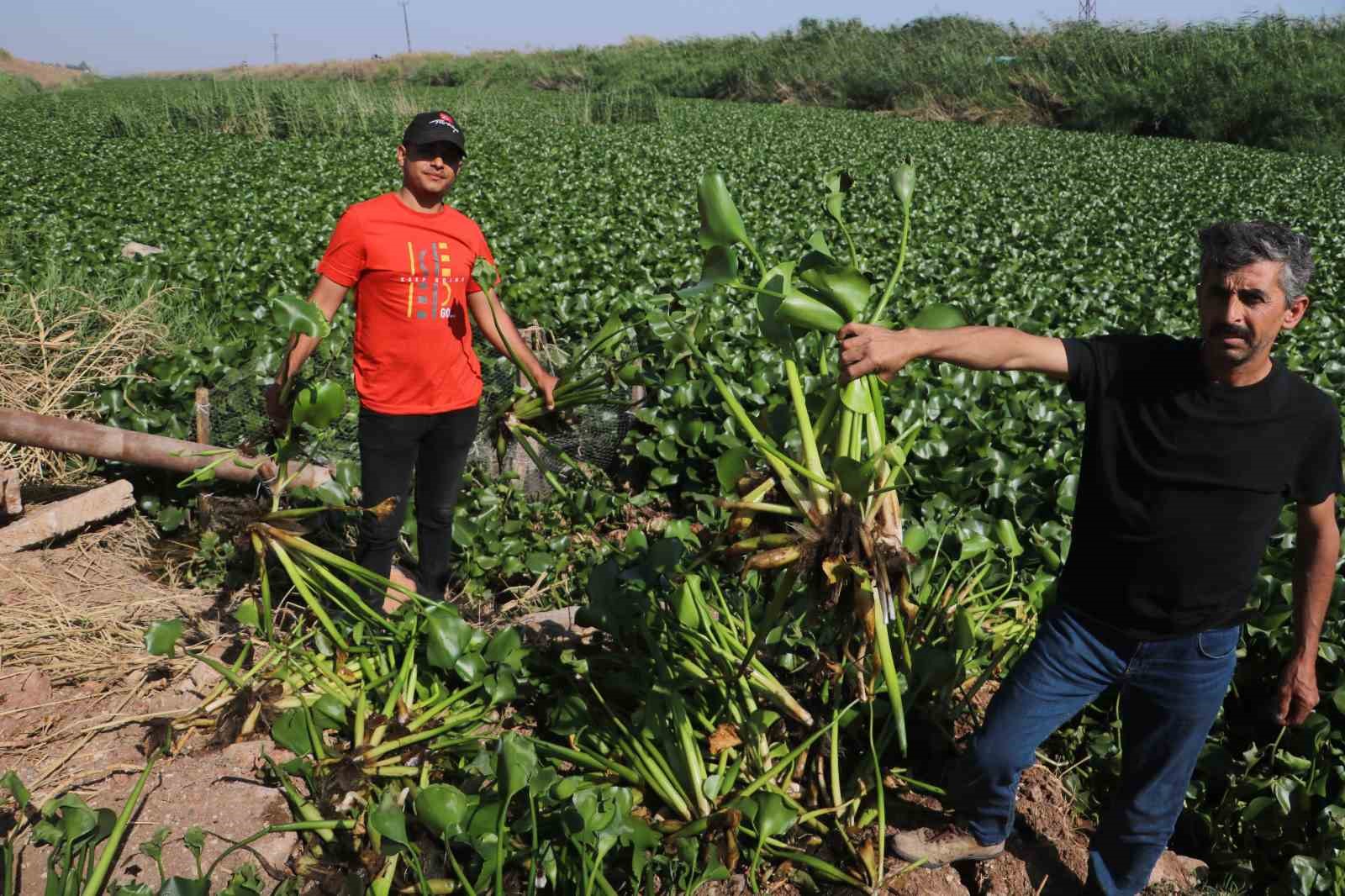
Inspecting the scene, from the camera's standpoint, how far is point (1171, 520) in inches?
75.4

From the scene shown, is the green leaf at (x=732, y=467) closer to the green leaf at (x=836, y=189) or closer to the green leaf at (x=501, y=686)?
the green leaf at (x=836, y=189)

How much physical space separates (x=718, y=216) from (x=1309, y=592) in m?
1.31

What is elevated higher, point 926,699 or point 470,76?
point 470,76

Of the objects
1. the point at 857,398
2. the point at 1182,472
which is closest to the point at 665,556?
the point at 857,398

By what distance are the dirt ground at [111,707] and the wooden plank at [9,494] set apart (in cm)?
21

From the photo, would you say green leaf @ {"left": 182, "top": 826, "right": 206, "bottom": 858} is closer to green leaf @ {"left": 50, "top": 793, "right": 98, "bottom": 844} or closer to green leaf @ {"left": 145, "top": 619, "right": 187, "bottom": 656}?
green leaf @ {"left": 50, "top": 793, "right": 98, "bottom": 844}

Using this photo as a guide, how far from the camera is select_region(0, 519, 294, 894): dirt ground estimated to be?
2203 mm

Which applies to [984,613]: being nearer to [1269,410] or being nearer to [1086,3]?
[1269,410]

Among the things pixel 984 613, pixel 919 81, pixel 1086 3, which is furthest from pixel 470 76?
pixel 984 613

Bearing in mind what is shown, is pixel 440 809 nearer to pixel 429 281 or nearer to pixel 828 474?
pixel 828 474

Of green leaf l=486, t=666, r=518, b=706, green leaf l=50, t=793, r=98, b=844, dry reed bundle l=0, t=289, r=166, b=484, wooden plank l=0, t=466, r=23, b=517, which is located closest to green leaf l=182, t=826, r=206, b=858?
green leaf l=50, t=793, r=98, b=844

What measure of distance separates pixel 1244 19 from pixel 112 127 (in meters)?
24.5

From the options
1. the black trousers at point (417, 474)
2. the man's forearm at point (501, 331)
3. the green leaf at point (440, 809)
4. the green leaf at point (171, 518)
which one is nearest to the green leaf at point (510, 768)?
the green leaf at point (440, 809)

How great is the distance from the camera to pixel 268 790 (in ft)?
7.62
